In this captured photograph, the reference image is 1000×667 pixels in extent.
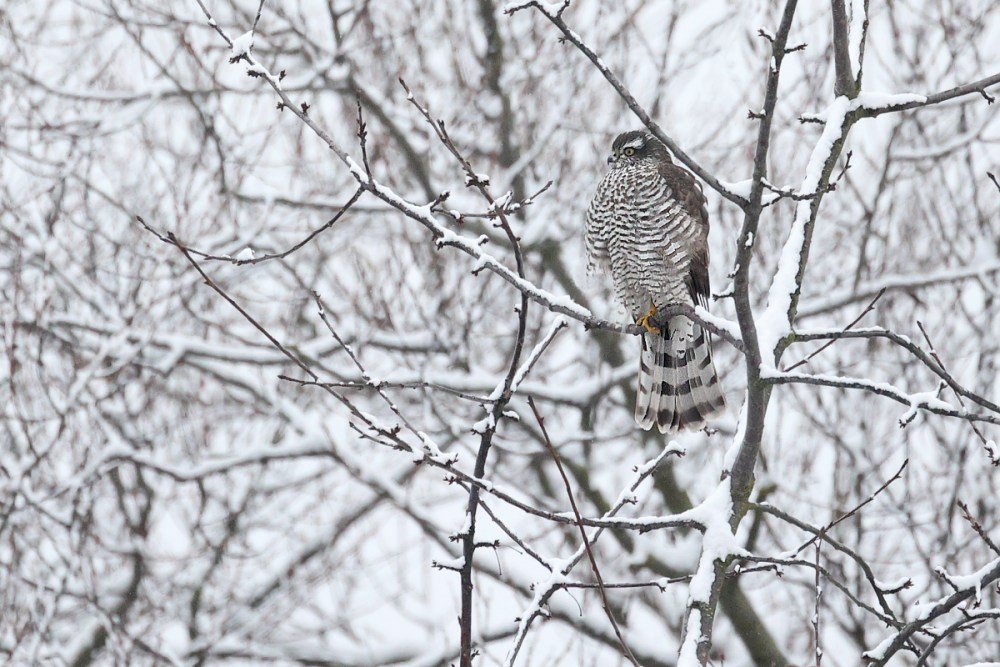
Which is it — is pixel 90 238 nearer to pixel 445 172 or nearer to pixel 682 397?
pixel 445 172

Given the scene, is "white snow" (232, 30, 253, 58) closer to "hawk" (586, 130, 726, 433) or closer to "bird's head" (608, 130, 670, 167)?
"hawk" (586, 130, 726, 433)

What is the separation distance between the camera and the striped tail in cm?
488

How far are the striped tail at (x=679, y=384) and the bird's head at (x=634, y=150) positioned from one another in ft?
2.98

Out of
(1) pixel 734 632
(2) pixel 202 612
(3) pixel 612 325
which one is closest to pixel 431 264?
(2) pixel 202 612

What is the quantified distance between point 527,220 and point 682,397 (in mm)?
3809

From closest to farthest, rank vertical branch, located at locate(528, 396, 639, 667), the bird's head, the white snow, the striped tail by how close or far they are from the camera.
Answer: vertical branch, located at locate(528, 396, 639, 667) → the white snow → the striped tail → the bird's head

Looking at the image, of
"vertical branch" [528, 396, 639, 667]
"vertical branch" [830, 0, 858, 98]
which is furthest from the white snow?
"vertical branch" [830, 0, 858, 98]

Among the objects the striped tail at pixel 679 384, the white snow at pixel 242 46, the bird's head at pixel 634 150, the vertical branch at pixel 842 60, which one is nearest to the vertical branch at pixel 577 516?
the white snow at pixel 242 46

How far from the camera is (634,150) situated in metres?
5.56

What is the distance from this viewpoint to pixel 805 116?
2.94 m

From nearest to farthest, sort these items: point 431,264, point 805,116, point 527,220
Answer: point 805,116
point 431,264
point 527,220

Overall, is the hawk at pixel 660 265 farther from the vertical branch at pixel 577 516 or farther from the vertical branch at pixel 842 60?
the vertical branch at pixel 577 516

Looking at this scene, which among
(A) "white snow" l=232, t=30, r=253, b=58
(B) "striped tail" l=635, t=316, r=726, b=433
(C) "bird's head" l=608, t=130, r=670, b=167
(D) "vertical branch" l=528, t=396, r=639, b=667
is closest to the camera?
(D) "vertical branch" l=528, t=396, r=639, b=667

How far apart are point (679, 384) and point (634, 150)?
1308mm
